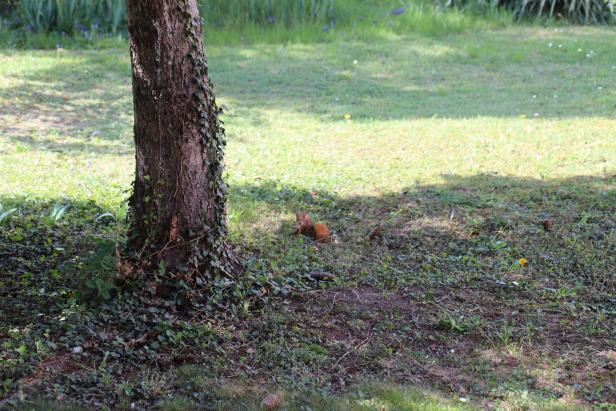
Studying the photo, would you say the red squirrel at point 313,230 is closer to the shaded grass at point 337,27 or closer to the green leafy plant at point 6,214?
the green leafy plant at point 6,214

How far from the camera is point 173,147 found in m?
3.97

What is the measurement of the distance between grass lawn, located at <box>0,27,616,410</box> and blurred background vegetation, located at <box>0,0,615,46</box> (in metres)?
1.50

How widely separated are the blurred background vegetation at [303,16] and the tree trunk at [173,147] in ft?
27.7

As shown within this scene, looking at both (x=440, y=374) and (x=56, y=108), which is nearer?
(x=440, y=374)

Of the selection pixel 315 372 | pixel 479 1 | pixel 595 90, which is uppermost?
pixel 479 1

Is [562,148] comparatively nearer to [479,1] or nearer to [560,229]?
[560,229]

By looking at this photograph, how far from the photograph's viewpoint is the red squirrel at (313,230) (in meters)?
5.34

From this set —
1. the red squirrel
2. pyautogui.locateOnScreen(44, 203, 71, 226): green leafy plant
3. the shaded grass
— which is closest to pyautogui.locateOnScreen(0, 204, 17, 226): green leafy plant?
pyautogui.locateOnScreen(44, 203, 71, 226): green leafy plant

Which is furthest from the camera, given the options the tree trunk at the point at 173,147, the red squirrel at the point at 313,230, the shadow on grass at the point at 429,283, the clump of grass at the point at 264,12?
the clump of grass at the point at 264,12

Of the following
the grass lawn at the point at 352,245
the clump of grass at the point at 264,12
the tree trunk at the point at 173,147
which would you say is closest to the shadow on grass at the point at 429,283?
the grass lawn at the point at 352,245

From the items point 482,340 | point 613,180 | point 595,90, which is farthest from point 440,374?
point 595,90

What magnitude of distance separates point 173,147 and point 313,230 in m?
1.63

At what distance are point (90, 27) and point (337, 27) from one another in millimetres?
3879

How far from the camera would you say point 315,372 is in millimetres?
3619
